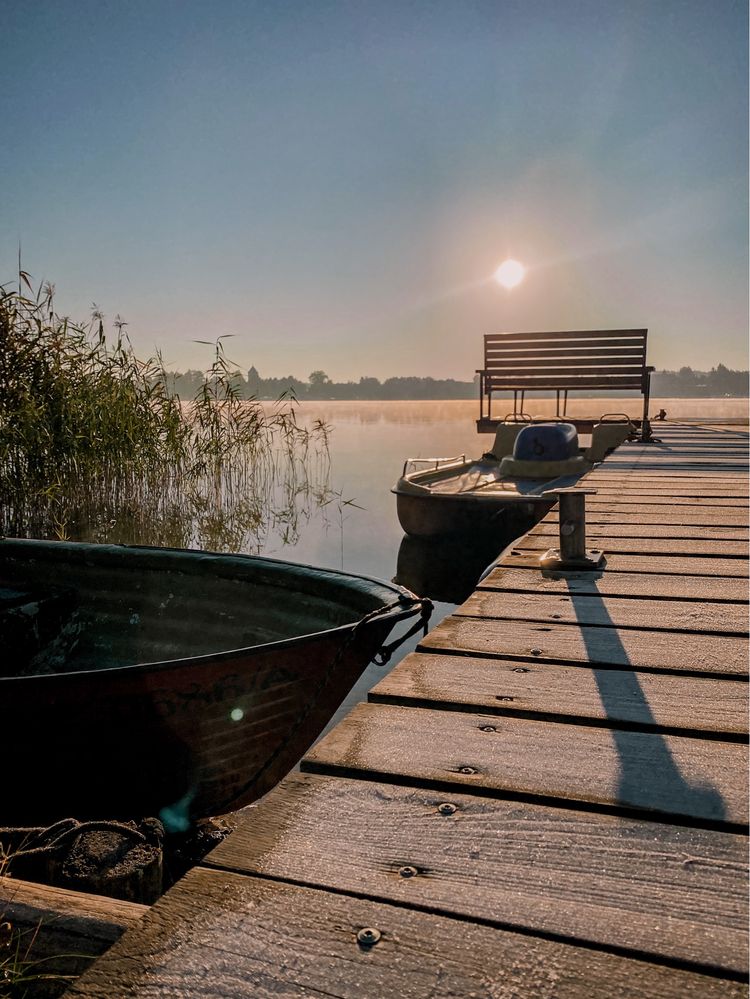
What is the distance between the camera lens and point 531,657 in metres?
2.15

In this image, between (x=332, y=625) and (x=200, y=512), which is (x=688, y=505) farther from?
(x=200, y=512)

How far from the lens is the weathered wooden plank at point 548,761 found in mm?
1370

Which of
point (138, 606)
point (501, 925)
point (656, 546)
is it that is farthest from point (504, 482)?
point (501, 925)

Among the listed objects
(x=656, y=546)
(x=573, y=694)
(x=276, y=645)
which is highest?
(x=656, y=546)

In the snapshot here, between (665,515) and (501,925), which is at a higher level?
(665,515)

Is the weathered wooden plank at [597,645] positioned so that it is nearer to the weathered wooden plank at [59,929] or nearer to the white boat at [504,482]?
the weathered wooden plank at [59,929]

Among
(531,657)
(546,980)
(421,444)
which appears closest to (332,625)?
(531,657)

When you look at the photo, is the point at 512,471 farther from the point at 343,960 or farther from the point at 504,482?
the point at 343,960

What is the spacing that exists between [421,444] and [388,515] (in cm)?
1738

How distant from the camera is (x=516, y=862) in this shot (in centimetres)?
120

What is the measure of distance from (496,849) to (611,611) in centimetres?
155

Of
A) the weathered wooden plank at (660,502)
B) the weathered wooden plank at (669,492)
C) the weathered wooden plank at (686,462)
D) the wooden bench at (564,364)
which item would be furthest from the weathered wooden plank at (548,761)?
the wooden bench at (564,364)

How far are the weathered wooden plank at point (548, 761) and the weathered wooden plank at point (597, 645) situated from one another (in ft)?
1.50

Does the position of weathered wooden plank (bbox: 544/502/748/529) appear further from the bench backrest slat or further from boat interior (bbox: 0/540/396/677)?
the bench backrest slat
